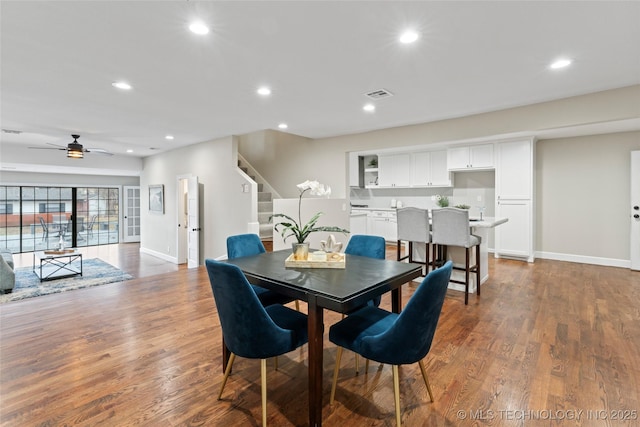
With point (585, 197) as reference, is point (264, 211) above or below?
below

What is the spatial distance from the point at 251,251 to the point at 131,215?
32.1ft

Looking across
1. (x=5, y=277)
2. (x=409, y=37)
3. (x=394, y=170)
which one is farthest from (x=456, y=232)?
(x=5, y=277)

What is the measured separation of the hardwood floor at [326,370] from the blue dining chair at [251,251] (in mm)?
439

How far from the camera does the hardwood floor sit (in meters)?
1.74

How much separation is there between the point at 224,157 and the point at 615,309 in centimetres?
603

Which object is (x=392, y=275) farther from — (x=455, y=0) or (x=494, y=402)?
(x=455, y=0)

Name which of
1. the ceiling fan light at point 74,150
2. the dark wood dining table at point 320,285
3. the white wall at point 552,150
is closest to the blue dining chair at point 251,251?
the dark wood dining table at point 320,285

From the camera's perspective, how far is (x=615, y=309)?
10.5ft

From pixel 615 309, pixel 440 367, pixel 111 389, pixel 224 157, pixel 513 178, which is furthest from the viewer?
pixel 224 157

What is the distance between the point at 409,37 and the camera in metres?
2.35

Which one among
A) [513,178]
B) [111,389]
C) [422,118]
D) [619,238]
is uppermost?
[422,118]

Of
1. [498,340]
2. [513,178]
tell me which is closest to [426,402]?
[498,340]

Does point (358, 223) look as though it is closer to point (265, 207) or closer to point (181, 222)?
point (265, 207)

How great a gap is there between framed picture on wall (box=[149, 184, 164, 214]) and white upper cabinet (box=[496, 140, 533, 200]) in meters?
7.55
